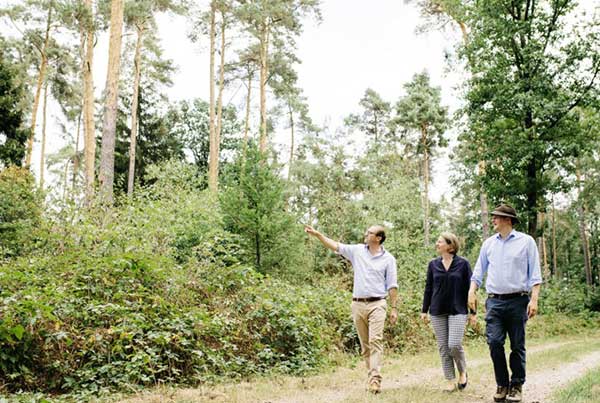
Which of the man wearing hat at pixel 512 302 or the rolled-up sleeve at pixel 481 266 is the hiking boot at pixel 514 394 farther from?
the rolled-up sleeve at pixel 481 266

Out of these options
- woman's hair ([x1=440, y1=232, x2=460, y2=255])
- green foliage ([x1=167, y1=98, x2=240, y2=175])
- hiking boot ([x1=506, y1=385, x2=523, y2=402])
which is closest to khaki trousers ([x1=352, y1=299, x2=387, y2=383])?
woman's hair ([x1=440, y1=232, x2=460, y2=255])

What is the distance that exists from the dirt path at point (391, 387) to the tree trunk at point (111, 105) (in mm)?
8219

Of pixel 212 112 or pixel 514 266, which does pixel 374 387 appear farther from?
pixel 212 112

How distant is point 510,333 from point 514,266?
0.70m

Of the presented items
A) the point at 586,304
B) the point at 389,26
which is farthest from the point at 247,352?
the point at 389,26

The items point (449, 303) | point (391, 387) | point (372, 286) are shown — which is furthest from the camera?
point (391, 387)

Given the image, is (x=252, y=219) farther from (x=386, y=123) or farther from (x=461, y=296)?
(x=386, y=123)

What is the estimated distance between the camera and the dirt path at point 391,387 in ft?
18.6

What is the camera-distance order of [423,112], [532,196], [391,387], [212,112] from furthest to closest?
[423,112]
[212,112]
[532,196]
[391,387]

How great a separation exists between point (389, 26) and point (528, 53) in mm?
13791

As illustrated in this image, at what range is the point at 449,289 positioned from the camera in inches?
242

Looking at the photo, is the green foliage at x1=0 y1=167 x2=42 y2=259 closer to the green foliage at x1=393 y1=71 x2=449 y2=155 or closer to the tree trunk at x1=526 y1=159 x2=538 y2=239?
the tree trunk at x1=526 y1=159 x2=538 y2=239

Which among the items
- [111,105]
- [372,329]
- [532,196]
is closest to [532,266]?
[372,329]

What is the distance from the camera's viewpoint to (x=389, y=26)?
29688mm
